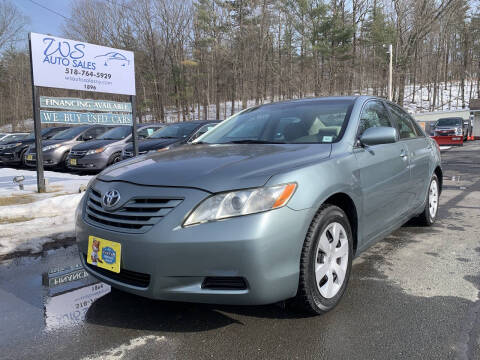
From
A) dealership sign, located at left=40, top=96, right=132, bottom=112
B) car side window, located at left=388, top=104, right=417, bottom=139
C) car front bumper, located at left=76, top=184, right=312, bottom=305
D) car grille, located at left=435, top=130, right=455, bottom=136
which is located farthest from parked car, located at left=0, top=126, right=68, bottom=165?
car grille, located at left=435, top=130, right=455, bottom=136

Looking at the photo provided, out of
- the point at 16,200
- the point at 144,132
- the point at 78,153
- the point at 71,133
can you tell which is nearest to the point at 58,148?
the point at 71,133

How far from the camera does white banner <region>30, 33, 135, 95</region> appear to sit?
7512mm

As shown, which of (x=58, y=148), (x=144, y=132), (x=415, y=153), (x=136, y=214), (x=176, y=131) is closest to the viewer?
(x=136, y=214)

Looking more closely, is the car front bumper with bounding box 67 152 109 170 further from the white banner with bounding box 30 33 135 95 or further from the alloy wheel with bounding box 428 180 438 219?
the alloy wheel with bounding box 428 180 438 219

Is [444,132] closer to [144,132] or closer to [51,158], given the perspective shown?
[144,132]

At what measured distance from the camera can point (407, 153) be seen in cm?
392

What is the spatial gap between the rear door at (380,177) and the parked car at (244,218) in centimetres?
2

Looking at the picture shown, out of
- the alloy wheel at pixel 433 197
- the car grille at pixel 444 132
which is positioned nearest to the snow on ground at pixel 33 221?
the alloy wheel at pixel 433 197

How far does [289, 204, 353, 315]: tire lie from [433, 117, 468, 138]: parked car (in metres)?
21.1

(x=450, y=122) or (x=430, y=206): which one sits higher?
(x=450, y=122)

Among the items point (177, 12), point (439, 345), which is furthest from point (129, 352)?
point (177, 12)

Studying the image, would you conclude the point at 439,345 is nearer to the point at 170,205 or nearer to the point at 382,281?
the point at 382,281

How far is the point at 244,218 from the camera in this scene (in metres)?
2.13

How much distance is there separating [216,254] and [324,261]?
845 millimetres
